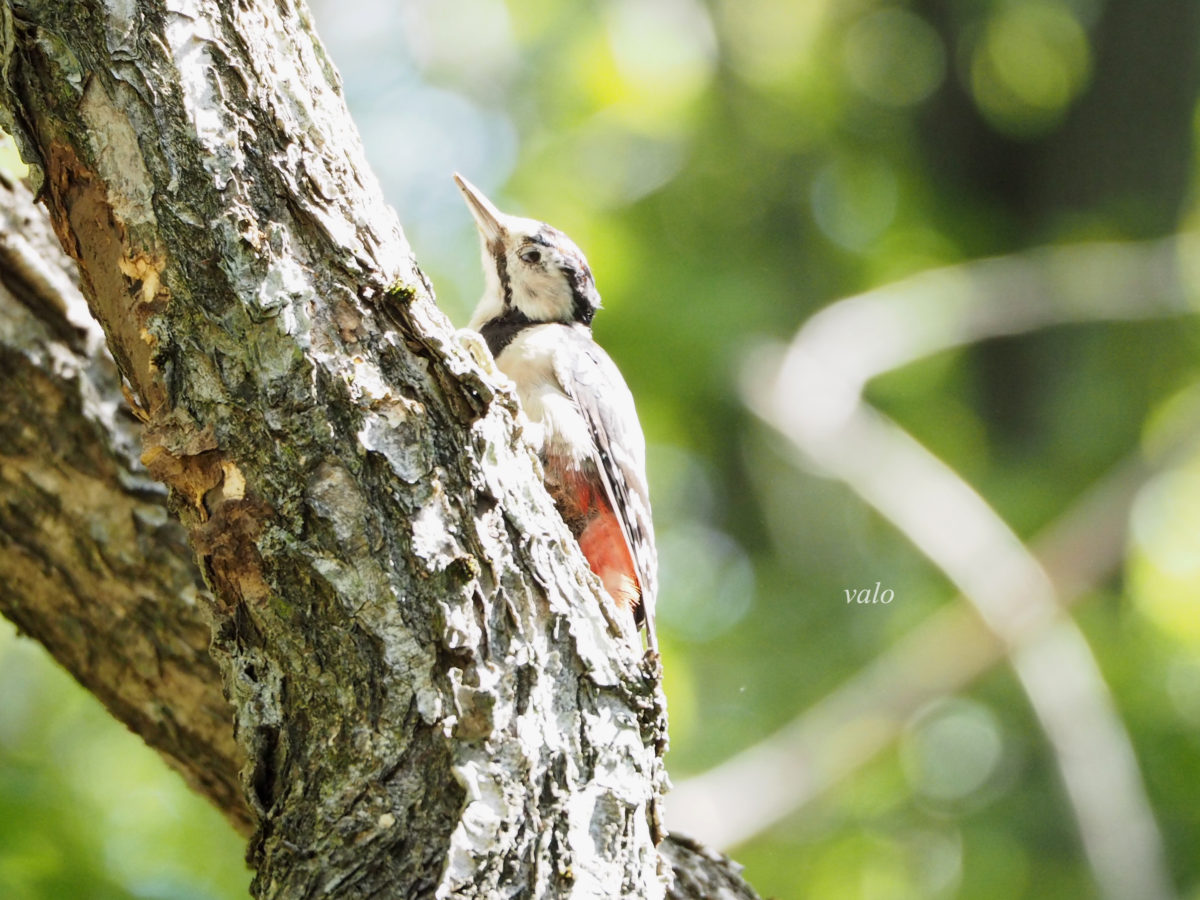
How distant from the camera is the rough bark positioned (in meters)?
2.40

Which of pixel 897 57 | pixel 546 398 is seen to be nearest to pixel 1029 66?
pixel 897 57

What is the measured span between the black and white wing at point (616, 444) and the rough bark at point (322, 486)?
155cm

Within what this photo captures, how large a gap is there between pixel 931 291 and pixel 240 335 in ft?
22.9

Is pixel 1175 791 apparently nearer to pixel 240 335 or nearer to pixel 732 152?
pixel 732 152

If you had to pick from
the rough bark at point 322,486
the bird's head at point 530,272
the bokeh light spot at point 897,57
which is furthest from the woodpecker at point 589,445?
the bokeh light spot at point 897,57

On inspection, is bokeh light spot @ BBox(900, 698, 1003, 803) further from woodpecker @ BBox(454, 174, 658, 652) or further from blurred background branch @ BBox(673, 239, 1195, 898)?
woodpecker @ BBox(454, 174, 658, 652)

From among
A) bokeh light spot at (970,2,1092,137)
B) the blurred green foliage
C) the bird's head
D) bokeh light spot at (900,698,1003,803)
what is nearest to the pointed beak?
the bird's head

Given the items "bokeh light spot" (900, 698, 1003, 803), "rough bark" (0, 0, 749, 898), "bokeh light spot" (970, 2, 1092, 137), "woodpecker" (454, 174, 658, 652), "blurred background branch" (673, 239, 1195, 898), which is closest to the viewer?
"rough bark" (0, 0, 749, 898)

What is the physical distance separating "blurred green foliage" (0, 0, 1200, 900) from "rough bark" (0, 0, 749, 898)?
4.24m

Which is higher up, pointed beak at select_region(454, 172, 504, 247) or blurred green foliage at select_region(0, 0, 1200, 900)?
blurred green foliage at select_region(0, 0, 1200, 900)

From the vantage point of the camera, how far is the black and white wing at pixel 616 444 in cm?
423

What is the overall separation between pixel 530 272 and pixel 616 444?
4.12ft

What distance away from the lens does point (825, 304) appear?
9680 millimetres

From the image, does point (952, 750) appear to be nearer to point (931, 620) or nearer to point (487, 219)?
point (931, 620)
